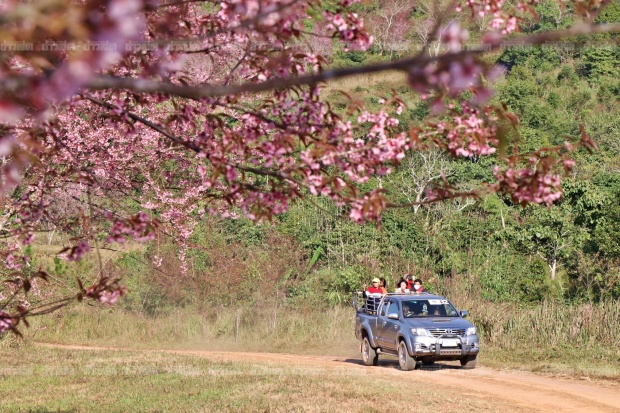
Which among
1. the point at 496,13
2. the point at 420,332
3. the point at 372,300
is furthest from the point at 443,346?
the point at 496,13

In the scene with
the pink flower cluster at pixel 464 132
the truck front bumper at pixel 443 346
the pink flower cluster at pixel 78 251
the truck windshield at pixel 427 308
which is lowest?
the truck front bumper at pixel 443 346

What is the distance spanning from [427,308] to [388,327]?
0.98m

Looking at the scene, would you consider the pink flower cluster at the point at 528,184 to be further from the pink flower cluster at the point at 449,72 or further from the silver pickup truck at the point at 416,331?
the silver pickup truck at the point at 416,331

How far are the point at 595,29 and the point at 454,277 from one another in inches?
990

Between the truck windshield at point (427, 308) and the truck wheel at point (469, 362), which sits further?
the truck windshield at point (427, 308)

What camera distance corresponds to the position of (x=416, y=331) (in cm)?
1944

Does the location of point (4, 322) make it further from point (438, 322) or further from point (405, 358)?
point (438, 322)

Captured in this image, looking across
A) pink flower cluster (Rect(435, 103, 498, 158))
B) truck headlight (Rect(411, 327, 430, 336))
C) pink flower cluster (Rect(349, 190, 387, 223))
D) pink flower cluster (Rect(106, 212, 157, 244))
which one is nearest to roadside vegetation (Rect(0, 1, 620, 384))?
truck headlight (Rect(411, 327, 430, 336))

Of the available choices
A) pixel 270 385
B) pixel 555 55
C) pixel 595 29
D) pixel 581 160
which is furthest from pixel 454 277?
pixel 555 55

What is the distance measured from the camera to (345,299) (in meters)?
31.8

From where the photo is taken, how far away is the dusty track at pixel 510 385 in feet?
46.3

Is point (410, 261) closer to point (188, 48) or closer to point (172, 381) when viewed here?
point (172, 381)

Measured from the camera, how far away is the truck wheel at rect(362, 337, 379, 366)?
21391mm

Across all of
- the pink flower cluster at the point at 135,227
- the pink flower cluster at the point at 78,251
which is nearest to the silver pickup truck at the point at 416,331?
the pink flower cluster at the point at 135,227
